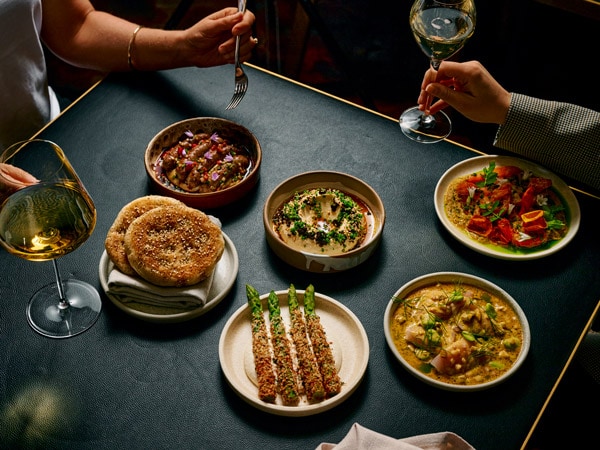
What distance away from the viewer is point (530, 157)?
2.00 metres

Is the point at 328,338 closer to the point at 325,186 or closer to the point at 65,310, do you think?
the point at 325,186

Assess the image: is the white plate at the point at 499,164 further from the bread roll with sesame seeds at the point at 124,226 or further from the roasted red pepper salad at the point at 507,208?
the bread roll with sesame seeds at the point at 124,226

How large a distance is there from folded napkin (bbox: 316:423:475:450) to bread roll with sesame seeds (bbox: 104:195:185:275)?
0.66 meters

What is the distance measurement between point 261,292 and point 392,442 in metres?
0.53

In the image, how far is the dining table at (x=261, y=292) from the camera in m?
1.44

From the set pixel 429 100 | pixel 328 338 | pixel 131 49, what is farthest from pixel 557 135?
pixel 131 49

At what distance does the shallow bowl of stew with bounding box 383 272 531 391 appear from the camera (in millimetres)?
1496

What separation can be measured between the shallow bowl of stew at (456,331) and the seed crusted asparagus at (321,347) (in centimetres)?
15

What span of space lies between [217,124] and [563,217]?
3.50 ft

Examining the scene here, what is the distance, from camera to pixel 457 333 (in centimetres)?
156

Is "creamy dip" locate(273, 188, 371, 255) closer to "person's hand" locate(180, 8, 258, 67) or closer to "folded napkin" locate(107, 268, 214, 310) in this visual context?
"folded napkin" locate(107, 268, 214, 310)

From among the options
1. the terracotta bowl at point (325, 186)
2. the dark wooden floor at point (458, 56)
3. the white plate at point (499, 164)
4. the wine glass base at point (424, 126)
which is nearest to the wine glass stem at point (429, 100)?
the wine glass base at point (424, 126)

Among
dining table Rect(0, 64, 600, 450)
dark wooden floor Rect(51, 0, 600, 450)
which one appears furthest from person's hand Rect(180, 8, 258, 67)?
dark wooden floor Rect(51, 0, 600, 450)

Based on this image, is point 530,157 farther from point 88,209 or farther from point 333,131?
point 88,209
